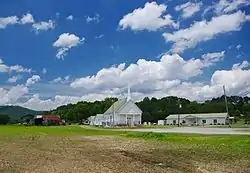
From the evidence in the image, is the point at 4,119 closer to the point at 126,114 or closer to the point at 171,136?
the point at 126,114

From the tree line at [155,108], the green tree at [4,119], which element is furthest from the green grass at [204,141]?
the tree line at [155,108]

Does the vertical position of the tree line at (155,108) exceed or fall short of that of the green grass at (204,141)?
it exceeds it

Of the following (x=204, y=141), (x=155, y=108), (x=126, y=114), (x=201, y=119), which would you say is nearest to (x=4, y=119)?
(x=126, y=114)

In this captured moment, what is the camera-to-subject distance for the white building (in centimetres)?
12221

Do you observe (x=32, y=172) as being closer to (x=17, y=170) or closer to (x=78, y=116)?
(x=17, y=170)

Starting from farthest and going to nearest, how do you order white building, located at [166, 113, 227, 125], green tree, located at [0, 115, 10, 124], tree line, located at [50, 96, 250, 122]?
tree line, located at [50, 96, 250, 122] < green tree, located at [0, 115, 10, 124] < white building, located at [166, 113, 227, 125]

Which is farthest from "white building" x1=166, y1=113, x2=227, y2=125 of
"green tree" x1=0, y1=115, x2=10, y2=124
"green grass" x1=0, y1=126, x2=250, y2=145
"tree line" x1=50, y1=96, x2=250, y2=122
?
"green grass" x1=0, y1=126, x2=250, y2=145

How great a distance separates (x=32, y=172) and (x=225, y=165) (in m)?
7.47

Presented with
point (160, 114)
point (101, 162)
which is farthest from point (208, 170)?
point (160, 114)

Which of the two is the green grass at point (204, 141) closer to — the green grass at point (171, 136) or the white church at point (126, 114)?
the green grass at point (171, 136)

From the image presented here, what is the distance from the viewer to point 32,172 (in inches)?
527

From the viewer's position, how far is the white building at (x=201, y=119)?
122206 millimetres

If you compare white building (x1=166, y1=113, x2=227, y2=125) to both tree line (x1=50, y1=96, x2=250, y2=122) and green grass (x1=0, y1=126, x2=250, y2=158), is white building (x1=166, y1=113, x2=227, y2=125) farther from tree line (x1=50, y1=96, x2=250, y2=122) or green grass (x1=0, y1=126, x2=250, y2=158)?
green grass (x1=0, y1=126, x2=250, y2=158)

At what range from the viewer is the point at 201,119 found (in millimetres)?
129125
